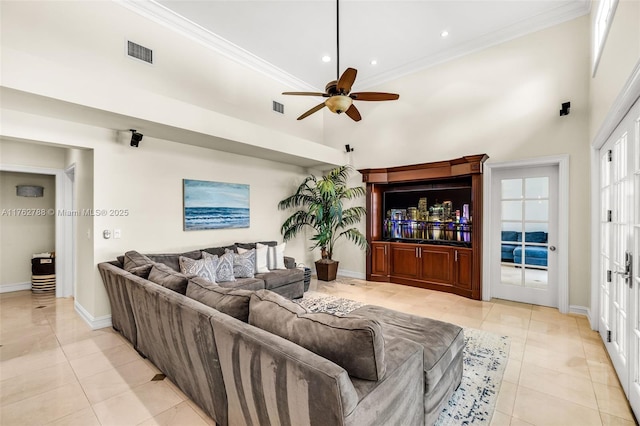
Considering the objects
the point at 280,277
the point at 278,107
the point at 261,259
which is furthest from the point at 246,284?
the point at 278,107

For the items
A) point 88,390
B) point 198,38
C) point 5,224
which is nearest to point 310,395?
point 88,390

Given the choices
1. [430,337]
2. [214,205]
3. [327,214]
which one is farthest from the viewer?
[327,214]

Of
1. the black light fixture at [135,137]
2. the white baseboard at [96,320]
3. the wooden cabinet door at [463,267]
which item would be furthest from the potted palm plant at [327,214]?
the white baseboard at [96,320]

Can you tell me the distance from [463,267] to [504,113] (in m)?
2.54

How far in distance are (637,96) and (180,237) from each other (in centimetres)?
502

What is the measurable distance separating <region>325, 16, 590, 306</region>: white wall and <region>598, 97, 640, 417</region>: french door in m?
0.72

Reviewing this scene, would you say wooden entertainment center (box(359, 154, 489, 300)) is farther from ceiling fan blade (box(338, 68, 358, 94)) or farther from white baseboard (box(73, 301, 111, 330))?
white baseboard (box(73, 301, 111, 330))

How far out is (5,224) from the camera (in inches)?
196

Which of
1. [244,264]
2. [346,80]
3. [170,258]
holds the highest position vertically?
[346,80]

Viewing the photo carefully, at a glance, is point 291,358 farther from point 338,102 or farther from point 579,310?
point 579,310

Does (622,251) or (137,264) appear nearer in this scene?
(622,251)

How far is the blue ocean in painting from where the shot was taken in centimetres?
440

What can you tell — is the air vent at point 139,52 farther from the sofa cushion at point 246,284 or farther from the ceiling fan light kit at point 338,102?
the sofa cushion at point 246,284

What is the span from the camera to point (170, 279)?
2373 millimetres
